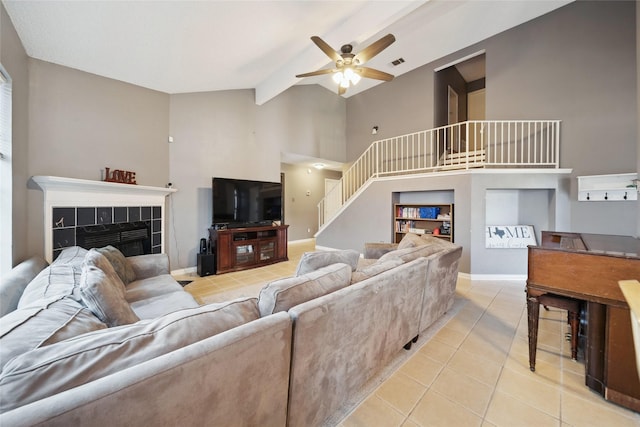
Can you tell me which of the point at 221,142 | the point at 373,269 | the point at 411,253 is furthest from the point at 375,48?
the point at 221,142

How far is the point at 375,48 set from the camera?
307 cm

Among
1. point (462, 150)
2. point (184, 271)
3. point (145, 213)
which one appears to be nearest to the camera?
point (145, 213)

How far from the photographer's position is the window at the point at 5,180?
218 cm

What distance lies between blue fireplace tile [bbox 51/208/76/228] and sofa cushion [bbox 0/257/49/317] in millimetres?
853

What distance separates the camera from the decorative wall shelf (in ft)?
11.7

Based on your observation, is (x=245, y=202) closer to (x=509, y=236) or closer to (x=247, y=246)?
(x=247, y=246)

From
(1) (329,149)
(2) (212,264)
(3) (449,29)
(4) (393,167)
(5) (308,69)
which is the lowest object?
(2) (212,264)

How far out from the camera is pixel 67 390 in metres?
0.64

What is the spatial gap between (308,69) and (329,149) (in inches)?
127

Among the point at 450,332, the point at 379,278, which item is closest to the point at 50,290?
the point at 379,278

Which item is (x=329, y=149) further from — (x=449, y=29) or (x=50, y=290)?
(x=50, y=290)

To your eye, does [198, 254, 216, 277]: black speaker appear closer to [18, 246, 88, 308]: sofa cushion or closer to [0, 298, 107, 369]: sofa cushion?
[18, 246, 88, 308]: sofa cushion

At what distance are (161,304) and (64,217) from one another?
206cm

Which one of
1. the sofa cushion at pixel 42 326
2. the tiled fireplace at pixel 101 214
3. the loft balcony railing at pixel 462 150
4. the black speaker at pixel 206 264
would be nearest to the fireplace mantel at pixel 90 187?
the tiled fireplace at pixel 101 214
